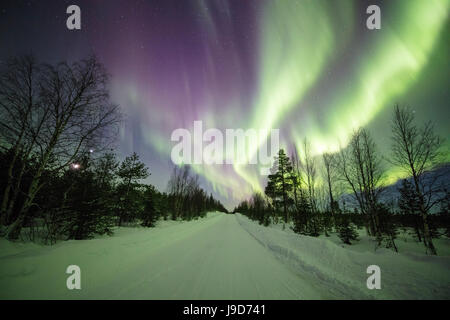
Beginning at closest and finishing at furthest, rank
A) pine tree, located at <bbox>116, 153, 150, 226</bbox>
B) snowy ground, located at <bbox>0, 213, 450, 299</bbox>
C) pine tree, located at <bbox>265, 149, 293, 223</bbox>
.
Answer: snowy ground, located at <bbox>0, 213, 450, 299</bbox>, pine tree, located at <bbox>116, 153, 150, 226</bbox>, pine tree, located at <bbox>265, 149, 293, 223</bbox>

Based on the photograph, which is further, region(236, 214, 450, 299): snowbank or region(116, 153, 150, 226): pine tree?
region(116, 153, 150, 226): pine tree

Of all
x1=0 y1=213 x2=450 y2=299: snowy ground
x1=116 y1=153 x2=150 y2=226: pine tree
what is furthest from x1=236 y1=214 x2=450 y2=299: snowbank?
x1=116 y1=153 x2=150 y2=226: pine tree

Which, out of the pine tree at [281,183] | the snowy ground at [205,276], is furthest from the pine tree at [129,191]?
the pine tree at [281,183]

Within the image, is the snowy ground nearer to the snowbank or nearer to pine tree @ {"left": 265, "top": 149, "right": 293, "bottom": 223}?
the snowbank

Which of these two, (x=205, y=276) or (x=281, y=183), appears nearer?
(x=205, y=276)

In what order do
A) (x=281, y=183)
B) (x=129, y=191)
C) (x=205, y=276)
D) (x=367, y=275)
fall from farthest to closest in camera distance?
(x=281, y=183) < (x=129, y=191) < (x=367, y=275) < (x=205, y=276)

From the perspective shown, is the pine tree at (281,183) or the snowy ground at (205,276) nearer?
the snowy ground at (205,276)

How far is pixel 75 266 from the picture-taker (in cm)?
412

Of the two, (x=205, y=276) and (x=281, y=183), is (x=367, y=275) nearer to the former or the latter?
(x=205, y=276)

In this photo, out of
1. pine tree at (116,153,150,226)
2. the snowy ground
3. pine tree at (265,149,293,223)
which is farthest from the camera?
pine tree at (265,149,293,223)

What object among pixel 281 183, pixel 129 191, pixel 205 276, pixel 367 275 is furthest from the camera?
pixel 281 183

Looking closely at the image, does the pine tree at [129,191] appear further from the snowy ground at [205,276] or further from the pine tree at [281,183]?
the pine tree at [281,183]

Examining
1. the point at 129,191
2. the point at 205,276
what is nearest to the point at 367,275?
the point at 205,276
